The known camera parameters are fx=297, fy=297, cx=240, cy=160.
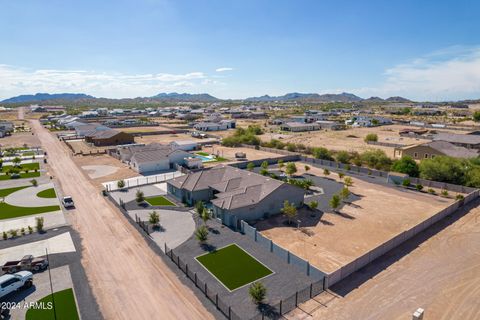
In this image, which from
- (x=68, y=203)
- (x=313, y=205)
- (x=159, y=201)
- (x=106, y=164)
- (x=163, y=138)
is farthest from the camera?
(x=163, y=138)

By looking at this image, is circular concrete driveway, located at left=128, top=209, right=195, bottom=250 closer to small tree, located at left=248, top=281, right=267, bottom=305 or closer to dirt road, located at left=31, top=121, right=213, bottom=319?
dirt road, located at left=31, top=121, right=213, bottom=319

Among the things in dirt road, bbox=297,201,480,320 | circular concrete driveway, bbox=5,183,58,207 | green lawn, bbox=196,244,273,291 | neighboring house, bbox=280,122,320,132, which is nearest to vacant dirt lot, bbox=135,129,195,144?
neighboring house, bbox=280,122,320,132

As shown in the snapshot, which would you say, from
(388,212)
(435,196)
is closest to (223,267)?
(388,212)

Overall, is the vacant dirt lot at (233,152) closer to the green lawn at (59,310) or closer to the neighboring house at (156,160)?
the neighboring house at (156,160)

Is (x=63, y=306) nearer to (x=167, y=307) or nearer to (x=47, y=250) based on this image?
(x=167, y=307)

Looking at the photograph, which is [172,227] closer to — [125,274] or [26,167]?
[125,274]

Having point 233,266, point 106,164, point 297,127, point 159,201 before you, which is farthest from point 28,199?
point 297,127
